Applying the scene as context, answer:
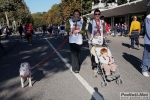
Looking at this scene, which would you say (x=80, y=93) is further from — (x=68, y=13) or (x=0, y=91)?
(x=68, y=13)

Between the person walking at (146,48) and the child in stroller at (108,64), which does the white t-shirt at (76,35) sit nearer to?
the child in stroller at (108,64)

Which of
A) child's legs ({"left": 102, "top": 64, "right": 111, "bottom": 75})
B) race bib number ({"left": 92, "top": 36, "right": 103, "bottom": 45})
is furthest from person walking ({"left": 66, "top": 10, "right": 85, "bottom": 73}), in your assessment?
child's legs ({"left": 102, "top": 64, "right": 111, "bottom": 75})

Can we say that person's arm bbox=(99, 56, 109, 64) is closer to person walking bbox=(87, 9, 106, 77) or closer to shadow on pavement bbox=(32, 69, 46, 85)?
person walking bbox=(87, 9, 106, 77)

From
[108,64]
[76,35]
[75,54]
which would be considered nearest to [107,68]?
[108,64]

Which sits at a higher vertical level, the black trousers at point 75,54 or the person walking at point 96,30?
the person walking at point 96,30

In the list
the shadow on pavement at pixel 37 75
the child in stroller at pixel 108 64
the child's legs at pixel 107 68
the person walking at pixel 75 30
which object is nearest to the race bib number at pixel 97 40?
the person walking at pixel 75 30

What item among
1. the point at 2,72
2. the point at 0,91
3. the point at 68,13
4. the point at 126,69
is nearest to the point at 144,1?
the point at 126,69

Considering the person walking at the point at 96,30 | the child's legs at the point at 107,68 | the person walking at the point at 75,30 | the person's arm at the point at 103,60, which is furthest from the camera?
the person walking at the point at 75,30

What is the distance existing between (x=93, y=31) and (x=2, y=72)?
144 inches

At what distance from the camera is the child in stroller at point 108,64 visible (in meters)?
5.36

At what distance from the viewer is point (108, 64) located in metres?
5.57

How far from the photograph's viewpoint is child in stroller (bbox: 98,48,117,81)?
17.6ft

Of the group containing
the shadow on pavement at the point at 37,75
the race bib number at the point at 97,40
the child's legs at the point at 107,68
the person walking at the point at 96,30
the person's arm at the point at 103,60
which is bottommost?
the shadow on pavement at the point at 37,75

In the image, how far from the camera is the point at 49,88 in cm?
523
